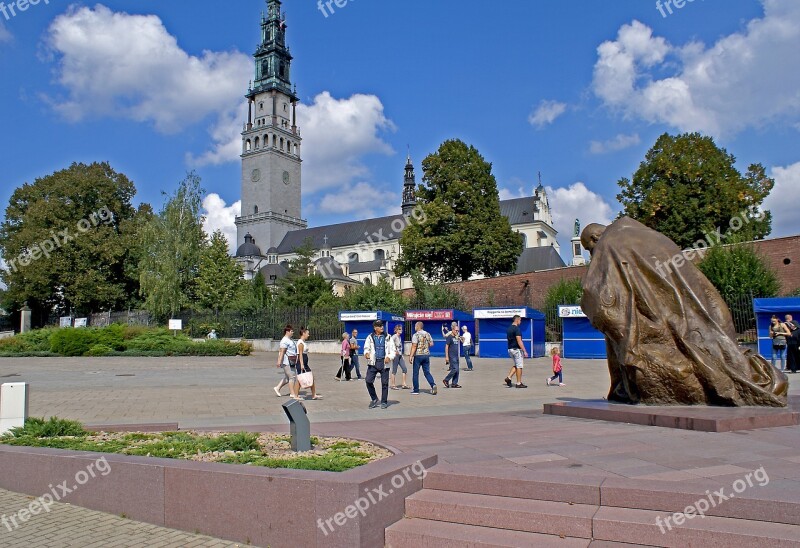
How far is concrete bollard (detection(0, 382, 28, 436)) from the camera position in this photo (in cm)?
886

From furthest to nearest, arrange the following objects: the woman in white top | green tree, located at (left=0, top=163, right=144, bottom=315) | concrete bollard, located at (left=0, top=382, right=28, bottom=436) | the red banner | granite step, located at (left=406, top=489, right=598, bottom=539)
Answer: green tree, located at (left=0, top=163, right=144, bottom=315), the red banner, the woman in white top, concrete bollard, located at (left=0, top=382, right=28, bottom=436), granite step, located at (left=406, top=489, right=598, bottom=539)

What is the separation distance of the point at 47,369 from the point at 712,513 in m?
26.0

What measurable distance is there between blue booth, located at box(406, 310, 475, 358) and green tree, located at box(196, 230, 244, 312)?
69.3 ft

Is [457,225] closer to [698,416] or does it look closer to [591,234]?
[591,234]

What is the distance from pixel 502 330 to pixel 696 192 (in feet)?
66.6

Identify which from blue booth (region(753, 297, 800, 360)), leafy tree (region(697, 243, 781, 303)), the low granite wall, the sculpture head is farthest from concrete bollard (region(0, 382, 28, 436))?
leafy tree (region(697, 243, 781, 303))

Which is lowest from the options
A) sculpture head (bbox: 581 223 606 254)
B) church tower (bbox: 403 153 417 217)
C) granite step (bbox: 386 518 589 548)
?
granite step (bbox: 386 518 589 548)

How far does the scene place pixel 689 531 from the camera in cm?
444

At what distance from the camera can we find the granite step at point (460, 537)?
4734 millimetres

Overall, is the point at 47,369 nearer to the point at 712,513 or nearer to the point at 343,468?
the point at 343,468

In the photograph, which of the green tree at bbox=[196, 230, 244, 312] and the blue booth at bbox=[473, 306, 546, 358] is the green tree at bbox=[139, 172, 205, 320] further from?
the blue booth at bbox=[473, 306, 546, 358]

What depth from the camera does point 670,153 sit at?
145 ft

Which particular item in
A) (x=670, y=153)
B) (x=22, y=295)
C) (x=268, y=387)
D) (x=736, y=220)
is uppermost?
(x=670, y=153)

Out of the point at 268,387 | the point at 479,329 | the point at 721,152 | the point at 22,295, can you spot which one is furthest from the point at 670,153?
the point at 22,295
